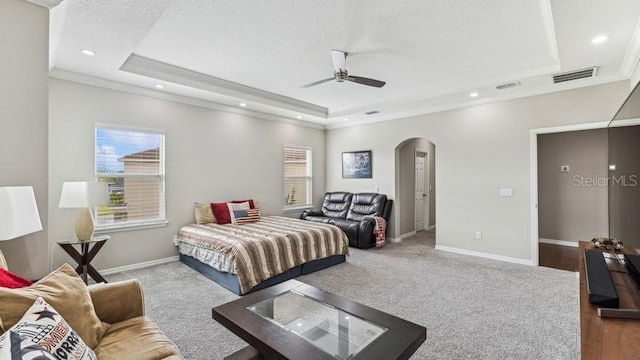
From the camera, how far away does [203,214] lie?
190 inches

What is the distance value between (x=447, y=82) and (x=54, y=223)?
5.71 metres

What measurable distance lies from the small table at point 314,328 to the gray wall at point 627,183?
4.36 feet

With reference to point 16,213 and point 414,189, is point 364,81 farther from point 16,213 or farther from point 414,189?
point 414,189

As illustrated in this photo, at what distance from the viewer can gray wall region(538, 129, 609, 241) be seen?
5262 millimetres

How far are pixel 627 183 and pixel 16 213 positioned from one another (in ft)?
11.9

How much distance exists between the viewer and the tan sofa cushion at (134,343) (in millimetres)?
1473

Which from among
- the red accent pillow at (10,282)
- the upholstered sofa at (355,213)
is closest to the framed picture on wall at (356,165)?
the upholstered sofa at (355,213)

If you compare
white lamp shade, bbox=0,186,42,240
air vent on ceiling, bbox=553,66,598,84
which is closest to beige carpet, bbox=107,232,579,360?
white lamp shade, bbox=0,186,42,240

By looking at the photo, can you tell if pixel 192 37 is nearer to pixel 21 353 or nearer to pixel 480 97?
pixel 21 353

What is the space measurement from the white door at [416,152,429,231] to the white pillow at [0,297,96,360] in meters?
6.73

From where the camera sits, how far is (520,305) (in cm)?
307

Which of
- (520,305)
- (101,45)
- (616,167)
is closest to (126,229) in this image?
(101,45)

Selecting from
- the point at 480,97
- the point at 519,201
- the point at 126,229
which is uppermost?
the point at 480,97

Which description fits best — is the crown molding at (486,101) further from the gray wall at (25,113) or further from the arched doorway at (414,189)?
the gray wall at (25,113)
